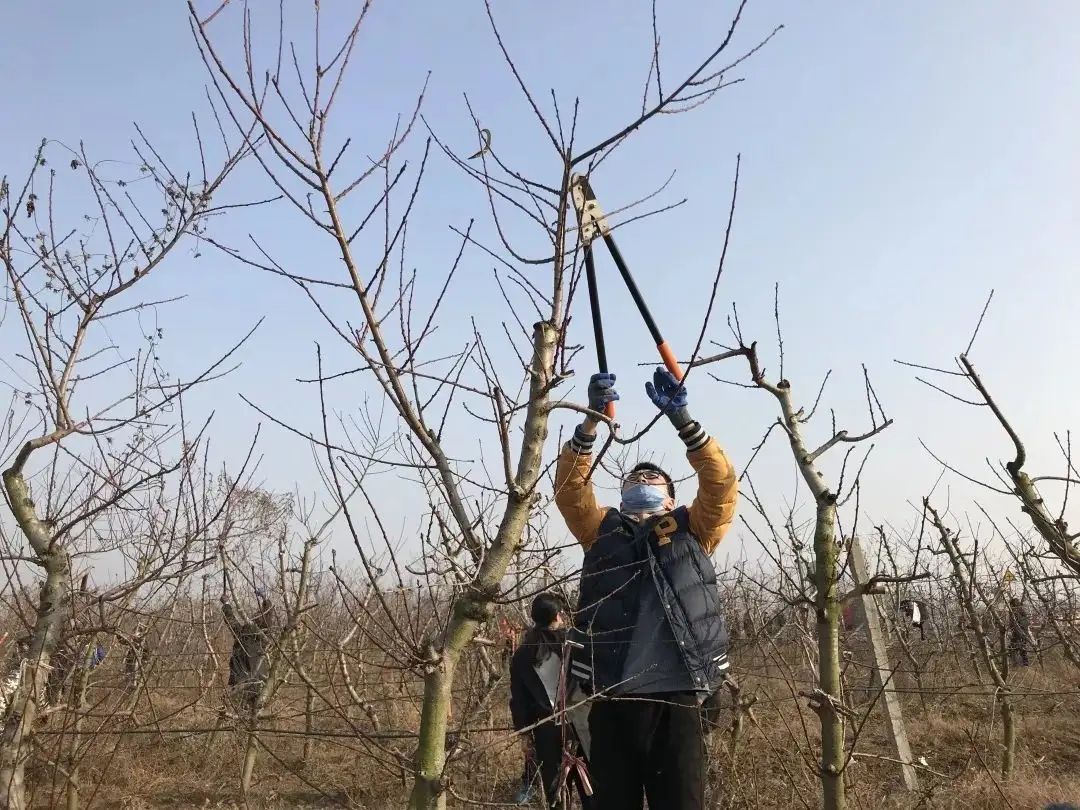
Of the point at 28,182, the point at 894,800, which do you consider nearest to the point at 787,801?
the point at 894,800

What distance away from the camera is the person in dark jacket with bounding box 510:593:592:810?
4344 mm

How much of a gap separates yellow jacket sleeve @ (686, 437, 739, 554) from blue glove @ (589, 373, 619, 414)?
0.51 m

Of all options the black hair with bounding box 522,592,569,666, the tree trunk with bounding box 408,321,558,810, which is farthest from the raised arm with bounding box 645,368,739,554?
the black hair with bounding box 522,592,569,666

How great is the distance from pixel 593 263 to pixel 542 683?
3135 millimetres

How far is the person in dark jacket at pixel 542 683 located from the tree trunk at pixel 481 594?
2672 mm

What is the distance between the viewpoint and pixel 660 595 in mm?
2688

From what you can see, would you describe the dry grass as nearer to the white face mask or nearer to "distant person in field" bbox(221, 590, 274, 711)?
"distant person in field" bbox(221, 590, 274, 711)

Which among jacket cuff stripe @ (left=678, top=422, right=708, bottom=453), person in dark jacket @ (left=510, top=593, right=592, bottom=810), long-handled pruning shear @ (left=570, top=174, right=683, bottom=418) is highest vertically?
long-handled pruning shear @ (left=570, top=174, right=683, bottom=418)

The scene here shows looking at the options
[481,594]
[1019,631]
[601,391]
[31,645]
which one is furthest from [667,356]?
[1019,631]

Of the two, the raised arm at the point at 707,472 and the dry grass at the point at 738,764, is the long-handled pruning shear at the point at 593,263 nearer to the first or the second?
the raised arm at the point at 707,472

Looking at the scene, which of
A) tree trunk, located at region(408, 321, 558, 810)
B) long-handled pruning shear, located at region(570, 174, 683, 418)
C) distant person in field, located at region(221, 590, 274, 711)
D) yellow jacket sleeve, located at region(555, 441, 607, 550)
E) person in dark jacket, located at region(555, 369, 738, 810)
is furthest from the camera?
distant person in field, located at region(221, 590, 274, 711)

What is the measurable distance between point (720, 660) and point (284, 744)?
716 centimetres

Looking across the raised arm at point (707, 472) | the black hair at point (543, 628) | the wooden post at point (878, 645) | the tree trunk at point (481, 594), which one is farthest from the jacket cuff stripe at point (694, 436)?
the wooden post at point (878, 645)

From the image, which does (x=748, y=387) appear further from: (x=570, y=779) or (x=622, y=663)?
(x=570, y=779)
